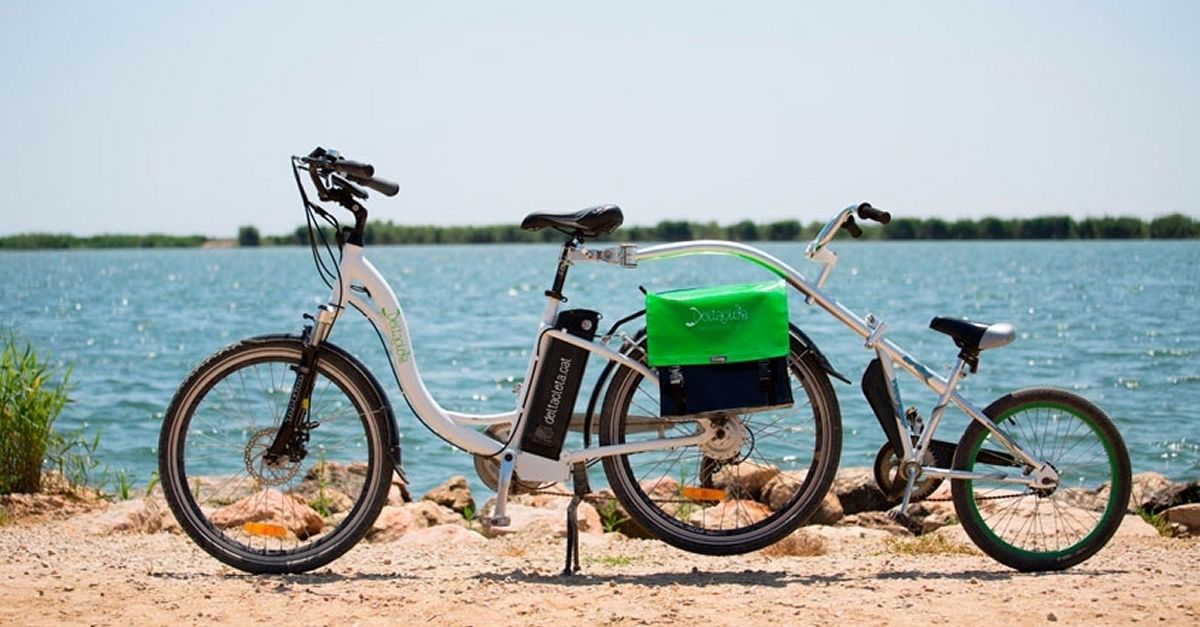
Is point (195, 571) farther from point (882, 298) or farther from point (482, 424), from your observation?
point (882, 298)

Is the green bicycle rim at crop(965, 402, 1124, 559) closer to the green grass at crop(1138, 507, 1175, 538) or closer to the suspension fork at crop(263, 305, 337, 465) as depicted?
the green grass at crop(1138, 507, 1175, 538)

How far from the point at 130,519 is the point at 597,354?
3.45m

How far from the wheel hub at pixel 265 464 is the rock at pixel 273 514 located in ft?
2.29

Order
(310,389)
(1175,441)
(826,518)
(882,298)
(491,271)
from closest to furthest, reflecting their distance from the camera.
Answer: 1. (310,389)
2. (826,518)
3. (1175,441)
4. (882,298)
5. (491,271)

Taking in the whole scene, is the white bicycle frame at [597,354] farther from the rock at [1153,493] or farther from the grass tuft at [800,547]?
the rock at [1153,493]

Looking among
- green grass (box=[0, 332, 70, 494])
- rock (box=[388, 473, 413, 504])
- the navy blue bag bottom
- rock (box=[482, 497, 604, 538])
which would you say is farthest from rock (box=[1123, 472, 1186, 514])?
green grass (box=[0, 332, 70, 494])

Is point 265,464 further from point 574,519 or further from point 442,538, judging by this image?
point 442,538

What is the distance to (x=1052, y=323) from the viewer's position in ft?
110

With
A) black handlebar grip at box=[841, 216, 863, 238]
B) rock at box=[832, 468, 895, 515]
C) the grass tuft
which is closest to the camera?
black handlebar grip at box=[841, 216, 863, 238]

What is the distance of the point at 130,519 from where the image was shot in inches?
317

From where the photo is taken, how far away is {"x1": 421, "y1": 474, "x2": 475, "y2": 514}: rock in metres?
10.4

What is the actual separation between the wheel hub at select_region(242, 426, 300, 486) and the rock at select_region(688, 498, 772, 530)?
5.58 ft

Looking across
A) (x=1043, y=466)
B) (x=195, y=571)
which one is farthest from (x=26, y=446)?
(x=1043, y=466)

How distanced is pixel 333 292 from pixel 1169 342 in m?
24.6
